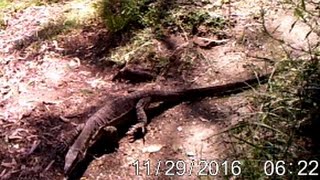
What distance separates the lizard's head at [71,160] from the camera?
329 centimetres

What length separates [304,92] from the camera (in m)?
3.01

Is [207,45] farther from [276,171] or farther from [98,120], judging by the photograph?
[276,171]

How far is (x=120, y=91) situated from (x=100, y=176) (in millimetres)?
961

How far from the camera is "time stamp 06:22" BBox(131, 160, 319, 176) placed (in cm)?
271

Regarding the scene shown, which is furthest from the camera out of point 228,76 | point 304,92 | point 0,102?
point 0,102

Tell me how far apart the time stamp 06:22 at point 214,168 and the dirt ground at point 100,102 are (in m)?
0.01

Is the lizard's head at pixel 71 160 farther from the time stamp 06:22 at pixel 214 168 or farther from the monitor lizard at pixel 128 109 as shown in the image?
the time stamp 06:22 at pixel 214 168

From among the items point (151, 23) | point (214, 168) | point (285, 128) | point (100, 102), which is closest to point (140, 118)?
point (100, 102)

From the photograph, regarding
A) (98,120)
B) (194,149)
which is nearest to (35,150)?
(98,120)

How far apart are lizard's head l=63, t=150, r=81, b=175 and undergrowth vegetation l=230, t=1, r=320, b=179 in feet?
3.14

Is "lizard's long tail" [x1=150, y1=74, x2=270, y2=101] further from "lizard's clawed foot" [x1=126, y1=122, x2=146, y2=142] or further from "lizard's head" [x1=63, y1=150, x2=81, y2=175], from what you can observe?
"lizard's head" [x1=63, y1=150, x2=81, y2=175]

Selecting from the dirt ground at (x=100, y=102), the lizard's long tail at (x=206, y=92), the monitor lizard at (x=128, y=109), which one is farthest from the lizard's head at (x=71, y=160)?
the lizard's long tail at (x=206, y=92)
